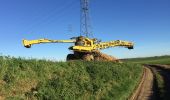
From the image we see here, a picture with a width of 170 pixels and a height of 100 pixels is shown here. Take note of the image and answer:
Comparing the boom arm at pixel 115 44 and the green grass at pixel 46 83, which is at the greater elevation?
the boom arm at pixel 115 44

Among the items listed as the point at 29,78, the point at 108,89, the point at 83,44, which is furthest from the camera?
the point at 83,44

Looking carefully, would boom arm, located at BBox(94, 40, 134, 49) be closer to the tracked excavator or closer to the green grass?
the tracked excavator

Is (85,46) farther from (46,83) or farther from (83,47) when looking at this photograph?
(46,83)

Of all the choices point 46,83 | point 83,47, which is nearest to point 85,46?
point 83,47

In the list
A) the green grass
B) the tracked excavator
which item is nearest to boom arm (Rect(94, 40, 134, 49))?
the tracked excavator

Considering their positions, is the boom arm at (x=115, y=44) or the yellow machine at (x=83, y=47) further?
the boom arm at (x=115, y=44)

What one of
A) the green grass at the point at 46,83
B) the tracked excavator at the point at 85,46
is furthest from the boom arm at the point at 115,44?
the green grass at the point at 46,83

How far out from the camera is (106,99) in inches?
993

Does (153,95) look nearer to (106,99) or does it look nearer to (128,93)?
Result: (128,93)

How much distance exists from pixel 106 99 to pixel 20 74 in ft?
25.5

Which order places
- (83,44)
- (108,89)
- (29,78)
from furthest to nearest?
1. (83,44)
2. (108,89)
3. (29,78)

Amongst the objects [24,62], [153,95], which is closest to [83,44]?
[153,95]

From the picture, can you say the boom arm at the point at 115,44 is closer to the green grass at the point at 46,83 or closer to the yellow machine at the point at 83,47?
the yellow machine at the point at 83,47

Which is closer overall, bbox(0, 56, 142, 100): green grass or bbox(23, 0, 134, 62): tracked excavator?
bbox(0, 56, 142, 100): green grass
